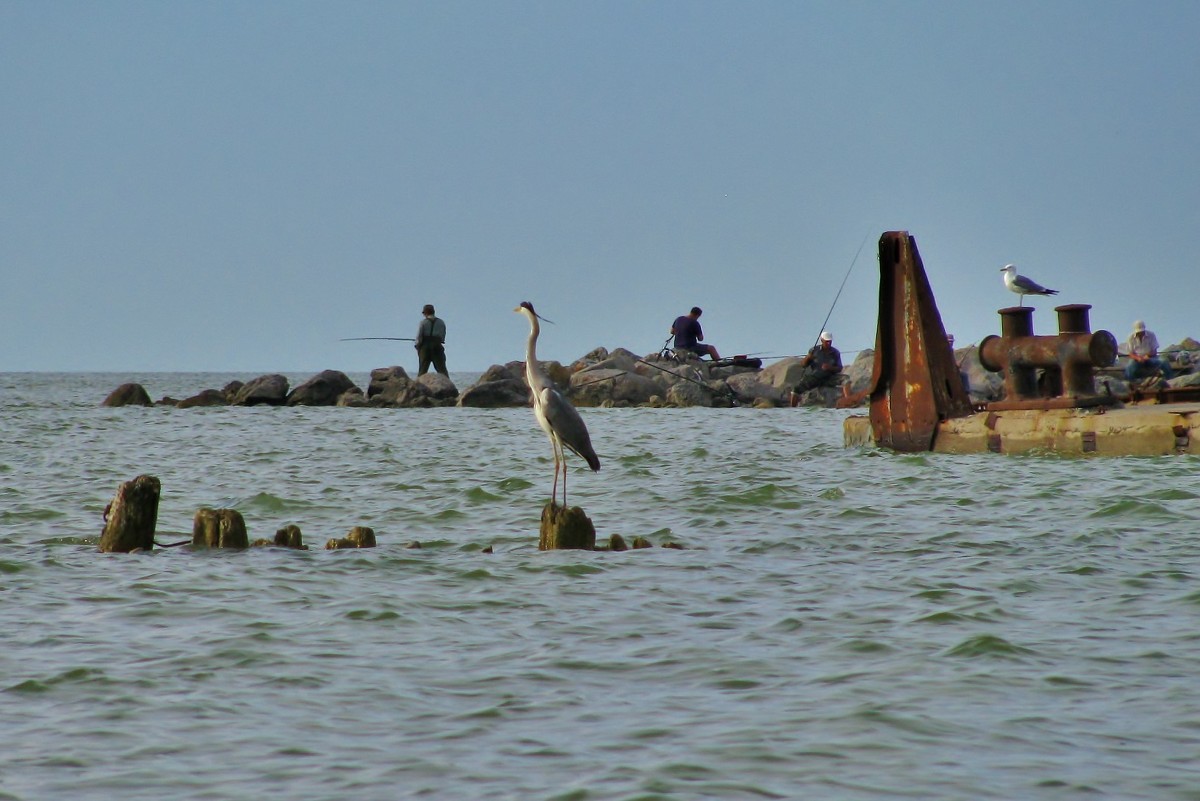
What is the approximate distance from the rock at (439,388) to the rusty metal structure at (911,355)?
73.9 feet

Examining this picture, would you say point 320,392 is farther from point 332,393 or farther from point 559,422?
point 559,422

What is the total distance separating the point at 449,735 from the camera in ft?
17.8

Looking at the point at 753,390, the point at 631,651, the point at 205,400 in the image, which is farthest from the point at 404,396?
the point at 631,651

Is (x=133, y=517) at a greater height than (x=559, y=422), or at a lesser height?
lesser

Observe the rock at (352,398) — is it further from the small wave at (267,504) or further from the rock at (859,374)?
the small wave at (267,504)

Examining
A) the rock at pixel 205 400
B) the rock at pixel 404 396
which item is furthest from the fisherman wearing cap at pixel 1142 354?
the rock at pixel 205 400

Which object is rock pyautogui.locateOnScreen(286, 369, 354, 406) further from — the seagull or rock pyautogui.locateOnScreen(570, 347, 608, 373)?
the seagull

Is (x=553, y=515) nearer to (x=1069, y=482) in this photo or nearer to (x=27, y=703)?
(x=27, y=703)

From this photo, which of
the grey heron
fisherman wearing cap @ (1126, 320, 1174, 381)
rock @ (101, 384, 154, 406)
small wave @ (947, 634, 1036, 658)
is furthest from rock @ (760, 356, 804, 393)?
small wave @ (947, 634, 1036, 658)

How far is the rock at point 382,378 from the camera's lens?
3934cm

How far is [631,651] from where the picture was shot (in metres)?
6.97

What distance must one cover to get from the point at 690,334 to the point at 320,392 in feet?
36.8

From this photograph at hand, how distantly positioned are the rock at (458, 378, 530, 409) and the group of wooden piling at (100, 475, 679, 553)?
1057 inches

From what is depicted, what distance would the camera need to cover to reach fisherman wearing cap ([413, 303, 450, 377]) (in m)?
38.1
